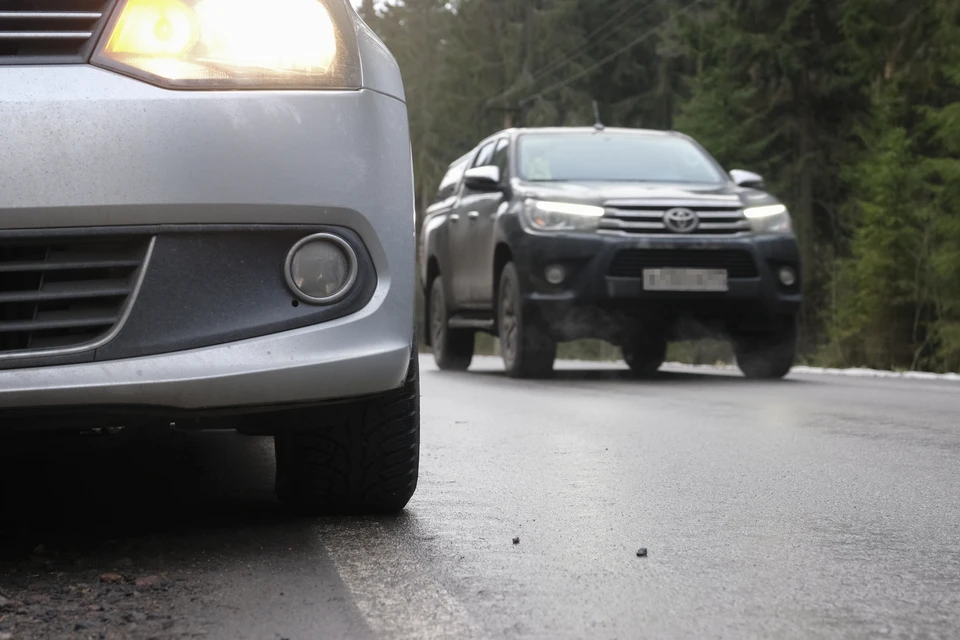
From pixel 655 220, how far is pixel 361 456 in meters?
6.28

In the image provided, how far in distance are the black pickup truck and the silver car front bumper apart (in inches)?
245

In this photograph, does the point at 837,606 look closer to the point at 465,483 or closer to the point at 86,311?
the point at 86,311

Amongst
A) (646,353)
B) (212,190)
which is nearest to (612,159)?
(646,353)

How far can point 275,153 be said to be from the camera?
3389 millimetres

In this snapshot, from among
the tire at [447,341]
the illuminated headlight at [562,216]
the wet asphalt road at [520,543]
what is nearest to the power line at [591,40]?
the tire at [447,341]

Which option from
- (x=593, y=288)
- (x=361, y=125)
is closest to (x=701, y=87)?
(x=593, y=288)

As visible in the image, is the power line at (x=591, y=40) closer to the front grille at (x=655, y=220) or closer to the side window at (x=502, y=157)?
the side window at (x=502, y=157)

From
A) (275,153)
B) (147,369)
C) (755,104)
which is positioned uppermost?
(275,153)

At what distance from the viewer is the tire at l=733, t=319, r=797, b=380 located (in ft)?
33.7

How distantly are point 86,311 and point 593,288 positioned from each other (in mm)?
6562

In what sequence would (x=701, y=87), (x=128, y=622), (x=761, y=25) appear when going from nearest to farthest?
1. (x=128, y=622)
2. (x=761, y=25)
3. (x=701, y=87)

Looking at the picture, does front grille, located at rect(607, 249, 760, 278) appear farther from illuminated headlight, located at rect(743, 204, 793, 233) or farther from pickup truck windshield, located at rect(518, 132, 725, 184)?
pickup truck windshield, located at rect(518, 132, 725, 184)

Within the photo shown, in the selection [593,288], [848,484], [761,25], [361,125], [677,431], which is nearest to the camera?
[361,125]

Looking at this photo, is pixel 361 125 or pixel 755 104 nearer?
pixel 361 125
